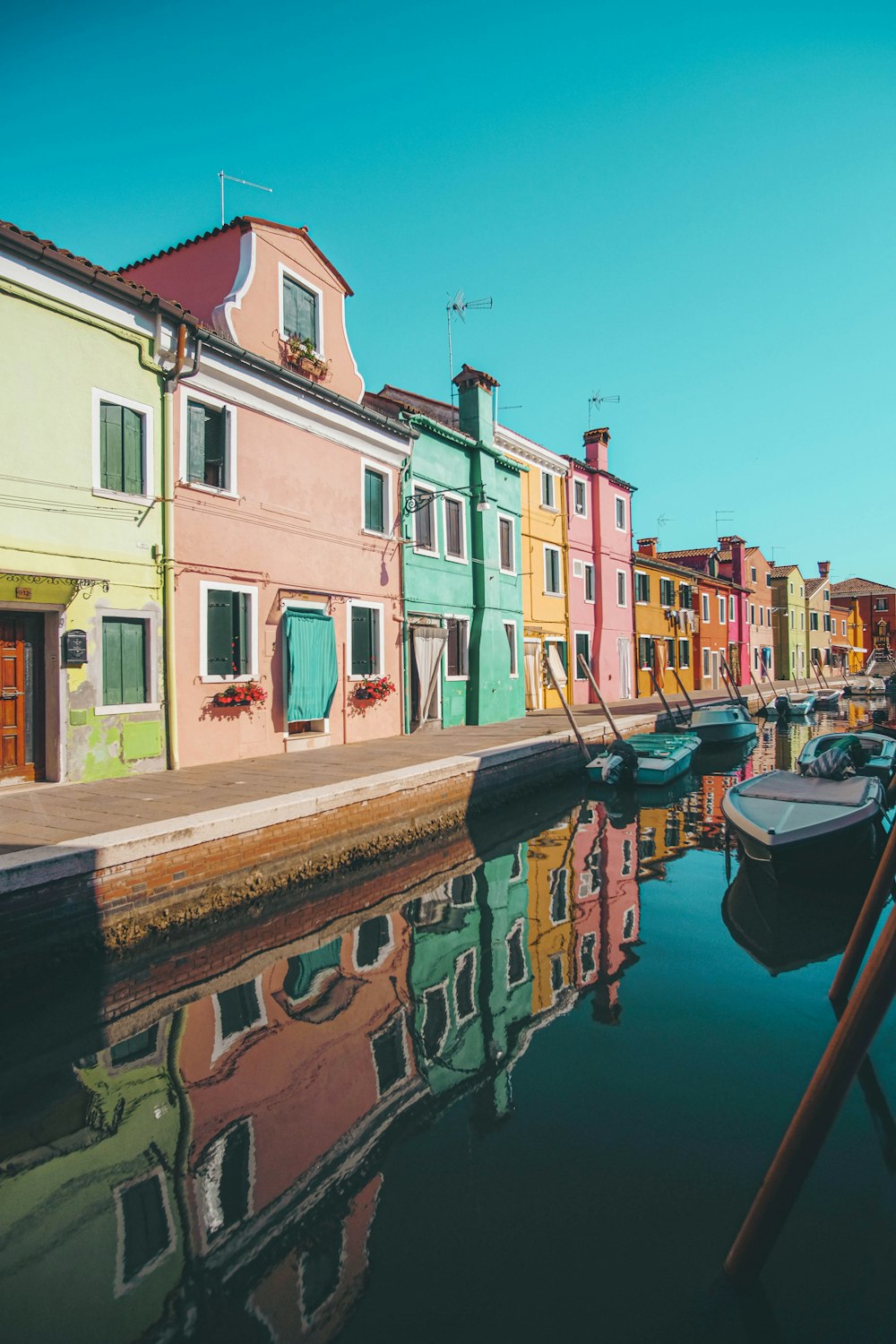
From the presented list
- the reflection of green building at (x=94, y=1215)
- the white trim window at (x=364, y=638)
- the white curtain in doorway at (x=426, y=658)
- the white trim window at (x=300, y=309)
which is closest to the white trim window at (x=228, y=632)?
the white trim window at (x=364, y=638)

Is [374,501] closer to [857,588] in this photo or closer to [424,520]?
[424,520]

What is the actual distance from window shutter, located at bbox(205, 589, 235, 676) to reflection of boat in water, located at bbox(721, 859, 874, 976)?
27.0 ft

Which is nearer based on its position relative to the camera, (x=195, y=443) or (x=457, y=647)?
(x=195, y=443)

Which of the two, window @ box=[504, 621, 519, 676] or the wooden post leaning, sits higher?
window @ box=[504, 621, 519, 676]

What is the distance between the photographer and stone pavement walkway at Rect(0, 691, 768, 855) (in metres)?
7.09

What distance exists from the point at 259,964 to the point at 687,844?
680 cm

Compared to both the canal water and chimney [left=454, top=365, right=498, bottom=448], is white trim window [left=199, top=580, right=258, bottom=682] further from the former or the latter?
chimney [left=454, top=365, right=498, bottom=448]

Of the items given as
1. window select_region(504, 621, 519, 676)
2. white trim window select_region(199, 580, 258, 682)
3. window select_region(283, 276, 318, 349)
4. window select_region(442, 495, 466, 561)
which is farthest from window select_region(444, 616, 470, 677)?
window select_region(283, 276, 318, 349)

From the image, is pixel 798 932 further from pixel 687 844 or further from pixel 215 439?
pixel 215 439

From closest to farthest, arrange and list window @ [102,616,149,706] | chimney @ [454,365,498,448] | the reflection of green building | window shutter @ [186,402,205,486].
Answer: the reflection of green building < window @ [102,616,149,706] < window shutter @ [186,402,205,486] < chimney @ [454,365,498,448]

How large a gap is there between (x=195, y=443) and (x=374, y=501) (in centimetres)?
473

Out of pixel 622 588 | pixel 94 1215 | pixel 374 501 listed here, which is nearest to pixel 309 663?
pixel 374 501

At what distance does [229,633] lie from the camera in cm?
1220

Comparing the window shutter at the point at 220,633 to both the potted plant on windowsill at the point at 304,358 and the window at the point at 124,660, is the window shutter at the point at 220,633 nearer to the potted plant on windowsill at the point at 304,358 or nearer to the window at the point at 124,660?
the window at the point at 124,660
